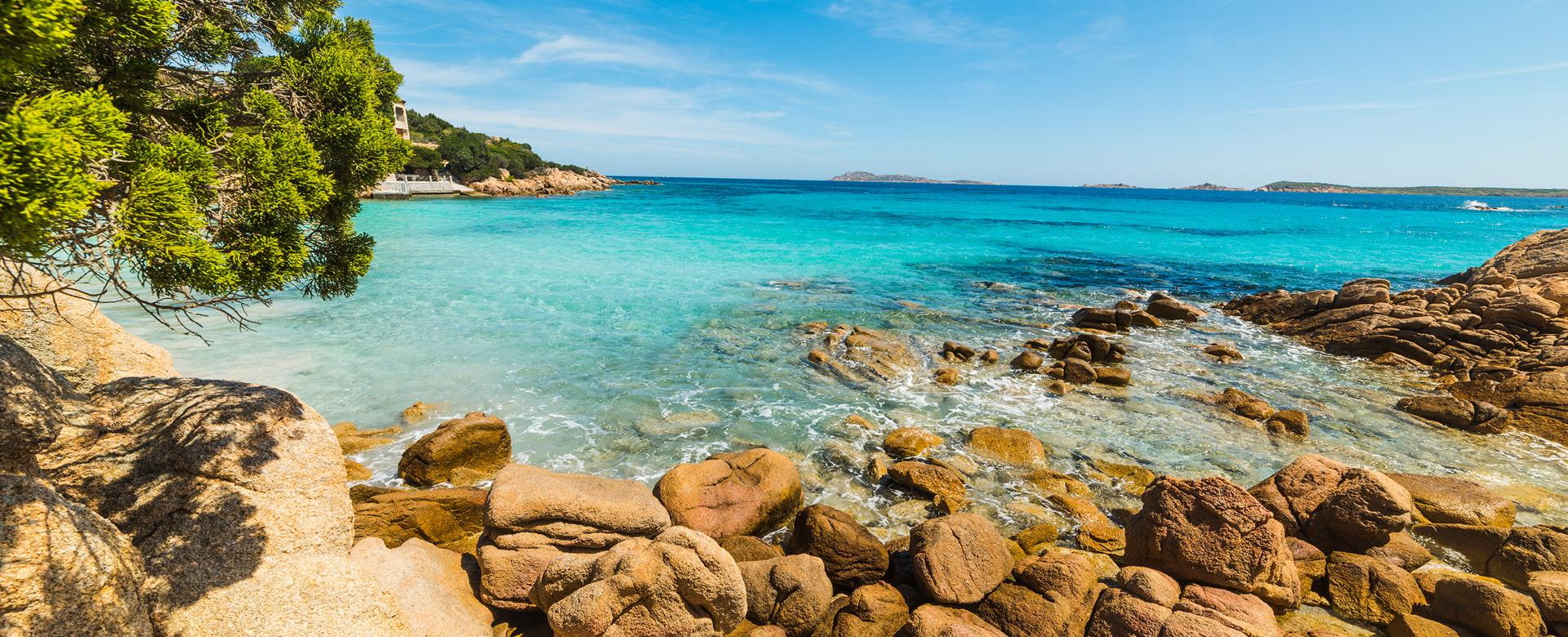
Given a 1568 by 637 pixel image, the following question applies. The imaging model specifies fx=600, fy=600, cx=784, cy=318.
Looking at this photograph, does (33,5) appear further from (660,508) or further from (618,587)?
(660,508)

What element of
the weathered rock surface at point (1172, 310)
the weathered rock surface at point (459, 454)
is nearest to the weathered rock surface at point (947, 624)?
the weathered rock surface at point (459, 454)

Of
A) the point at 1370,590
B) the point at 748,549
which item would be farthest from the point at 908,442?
the point at 1370,590

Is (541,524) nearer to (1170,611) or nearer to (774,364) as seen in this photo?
(1170,611)

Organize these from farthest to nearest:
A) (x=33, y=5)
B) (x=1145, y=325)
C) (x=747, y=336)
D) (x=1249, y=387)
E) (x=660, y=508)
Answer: (x=1145, y=325), (x=747, y=336), (x=1249, y=387), (x=660, y=508), (x=33, y=5)

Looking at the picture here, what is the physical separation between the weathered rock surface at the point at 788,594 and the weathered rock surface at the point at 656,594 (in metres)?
0.45

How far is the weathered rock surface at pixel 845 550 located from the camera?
8016mm

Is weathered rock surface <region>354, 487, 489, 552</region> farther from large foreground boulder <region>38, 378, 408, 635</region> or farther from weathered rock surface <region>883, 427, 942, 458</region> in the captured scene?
weathered rock surface <region>883, 427, 942, 458</region>

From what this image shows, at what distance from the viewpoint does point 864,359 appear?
18.3 meters

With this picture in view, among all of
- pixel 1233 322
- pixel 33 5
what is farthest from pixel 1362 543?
pixel 1233 322

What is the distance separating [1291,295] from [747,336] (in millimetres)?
24049

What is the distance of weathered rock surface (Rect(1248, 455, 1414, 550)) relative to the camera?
8398 millimetres

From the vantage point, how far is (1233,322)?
2516cm

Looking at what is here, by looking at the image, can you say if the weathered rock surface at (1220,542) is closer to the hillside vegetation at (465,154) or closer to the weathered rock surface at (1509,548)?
the weathered rock surface at (1509,548)

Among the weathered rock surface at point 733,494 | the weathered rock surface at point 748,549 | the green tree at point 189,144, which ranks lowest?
the weathered rock surface at point 748,549
